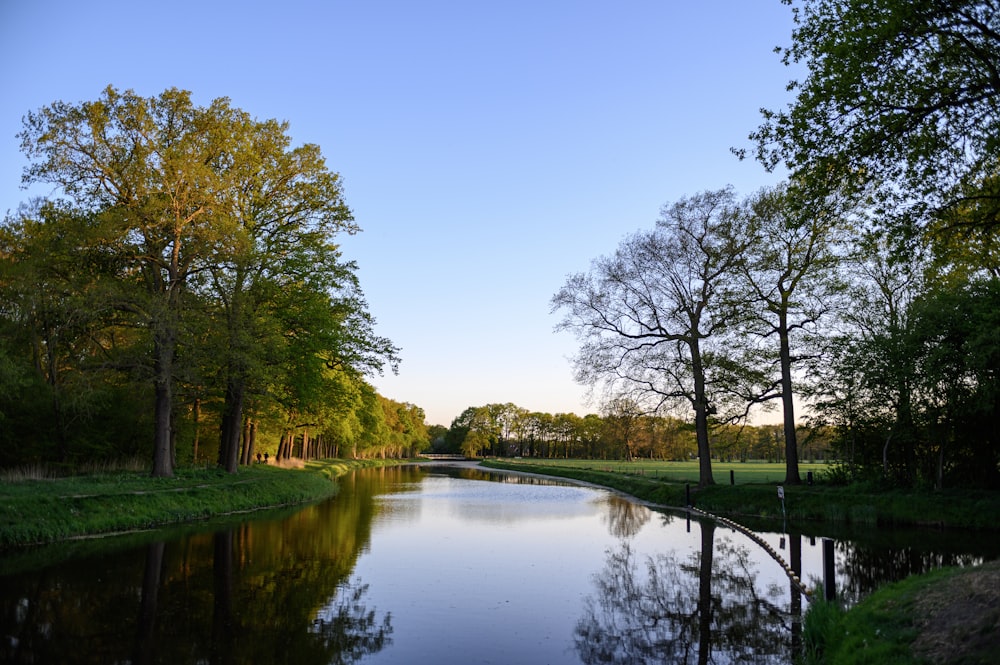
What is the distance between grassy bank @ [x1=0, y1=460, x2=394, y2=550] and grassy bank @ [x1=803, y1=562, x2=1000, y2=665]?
56.7 feet

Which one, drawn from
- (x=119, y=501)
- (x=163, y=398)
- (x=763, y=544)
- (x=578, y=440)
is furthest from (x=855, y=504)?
(x=578, y=440)

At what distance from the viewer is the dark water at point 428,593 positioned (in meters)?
9.10

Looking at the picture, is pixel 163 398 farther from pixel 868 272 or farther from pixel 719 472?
pixel 719 472

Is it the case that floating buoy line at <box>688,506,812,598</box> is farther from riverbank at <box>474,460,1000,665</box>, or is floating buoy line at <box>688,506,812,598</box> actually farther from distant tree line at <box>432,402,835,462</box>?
distant tree line at <box>432,402,835,462</box>

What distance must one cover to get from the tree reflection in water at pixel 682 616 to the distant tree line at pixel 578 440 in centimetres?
8372

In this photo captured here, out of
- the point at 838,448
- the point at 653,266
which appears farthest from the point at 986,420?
the point at 653,266

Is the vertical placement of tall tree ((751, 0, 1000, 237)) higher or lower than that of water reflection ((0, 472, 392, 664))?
higher

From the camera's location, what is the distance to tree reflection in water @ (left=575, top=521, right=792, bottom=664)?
9.34 m

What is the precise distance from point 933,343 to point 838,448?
26.2ft

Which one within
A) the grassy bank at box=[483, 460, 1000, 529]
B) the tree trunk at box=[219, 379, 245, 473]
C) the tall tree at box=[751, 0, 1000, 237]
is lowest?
the grassy bank at box=[483, 460, 1000, 529]

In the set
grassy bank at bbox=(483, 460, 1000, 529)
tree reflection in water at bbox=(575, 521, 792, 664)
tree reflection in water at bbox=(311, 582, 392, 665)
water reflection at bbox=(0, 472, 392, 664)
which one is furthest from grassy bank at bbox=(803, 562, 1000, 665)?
grassy bank at bbox=(483, 460, 1000, 529)

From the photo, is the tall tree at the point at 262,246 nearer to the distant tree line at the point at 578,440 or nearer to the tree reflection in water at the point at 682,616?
the tree reflection in water at the point at 682,616

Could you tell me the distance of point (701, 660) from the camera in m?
8.99

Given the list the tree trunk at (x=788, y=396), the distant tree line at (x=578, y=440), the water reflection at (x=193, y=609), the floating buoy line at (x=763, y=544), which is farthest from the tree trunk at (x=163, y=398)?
the distant tree line at (x=578, y=440)
